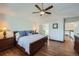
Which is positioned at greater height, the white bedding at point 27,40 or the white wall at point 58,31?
the white wall at point 58,31

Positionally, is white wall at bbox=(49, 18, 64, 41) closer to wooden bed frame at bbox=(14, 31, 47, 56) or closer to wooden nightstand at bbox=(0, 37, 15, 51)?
wooden bed frame at bbox=(14, 31, 47, 56)

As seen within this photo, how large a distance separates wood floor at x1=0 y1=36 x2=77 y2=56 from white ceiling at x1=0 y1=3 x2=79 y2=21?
493 mm

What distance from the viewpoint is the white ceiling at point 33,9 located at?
1852 mm

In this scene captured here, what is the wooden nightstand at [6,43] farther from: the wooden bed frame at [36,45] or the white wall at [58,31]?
the white wall at [58,31]

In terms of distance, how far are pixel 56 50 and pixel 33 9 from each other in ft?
3.01

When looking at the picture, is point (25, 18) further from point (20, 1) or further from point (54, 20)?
point (54, 20)

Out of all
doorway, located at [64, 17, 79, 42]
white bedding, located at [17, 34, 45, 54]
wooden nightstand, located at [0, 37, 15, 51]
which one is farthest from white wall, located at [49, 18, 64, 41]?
wooden nightstand, located at [0, 37, 15, 51]

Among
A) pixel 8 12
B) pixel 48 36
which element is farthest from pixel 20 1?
pixel 48 36

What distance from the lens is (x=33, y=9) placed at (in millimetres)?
1917

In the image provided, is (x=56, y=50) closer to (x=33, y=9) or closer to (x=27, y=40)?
(x=27, y=40)

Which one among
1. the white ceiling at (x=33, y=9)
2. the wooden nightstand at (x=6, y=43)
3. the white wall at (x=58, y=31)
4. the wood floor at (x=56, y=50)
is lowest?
the wood floor at (x=56, y=50)

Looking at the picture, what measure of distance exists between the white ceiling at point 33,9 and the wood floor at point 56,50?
493 millimetres

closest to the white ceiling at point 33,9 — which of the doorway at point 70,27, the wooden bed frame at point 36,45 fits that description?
the doorway at point 70,27

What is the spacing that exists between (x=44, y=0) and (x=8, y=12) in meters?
0.73
